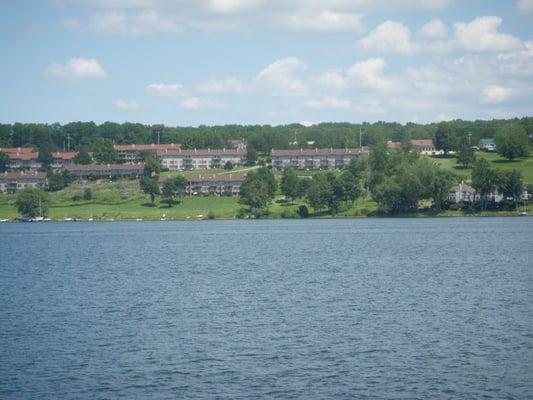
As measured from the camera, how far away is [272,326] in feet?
145

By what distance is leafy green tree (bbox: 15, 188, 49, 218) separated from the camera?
185m

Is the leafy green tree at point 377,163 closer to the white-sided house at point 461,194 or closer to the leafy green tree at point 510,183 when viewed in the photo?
the white-sided house at point 461,194

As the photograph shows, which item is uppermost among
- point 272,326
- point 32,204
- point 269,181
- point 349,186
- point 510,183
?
point 510,183

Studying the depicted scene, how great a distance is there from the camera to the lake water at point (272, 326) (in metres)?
33.1

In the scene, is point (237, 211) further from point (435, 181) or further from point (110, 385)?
point (110, 385)

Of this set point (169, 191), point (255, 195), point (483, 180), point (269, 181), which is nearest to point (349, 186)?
point (255, 195)

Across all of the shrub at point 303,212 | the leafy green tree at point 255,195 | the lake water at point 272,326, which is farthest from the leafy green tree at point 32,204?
the lake water at point 272,326

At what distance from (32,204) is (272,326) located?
149378 millimetres

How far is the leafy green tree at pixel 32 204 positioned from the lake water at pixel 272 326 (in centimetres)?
9776

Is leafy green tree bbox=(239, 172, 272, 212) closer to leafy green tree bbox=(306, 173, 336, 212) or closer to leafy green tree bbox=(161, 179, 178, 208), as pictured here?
leafy green tree bbox=(306, 173, 336, 212)

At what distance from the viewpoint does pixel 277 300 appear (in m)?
53.5

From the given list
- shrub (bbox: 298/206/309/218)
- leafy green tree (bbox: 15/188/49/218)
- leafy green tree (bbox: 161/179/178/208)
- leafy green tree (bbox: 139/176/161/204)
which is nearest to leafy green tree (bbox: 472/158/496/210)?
shrub (bbox: 298/206/309/218)

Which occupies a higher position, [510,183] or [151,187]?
[510,183]

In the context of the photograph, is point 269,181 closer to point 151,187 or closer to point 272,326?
point 151,187
